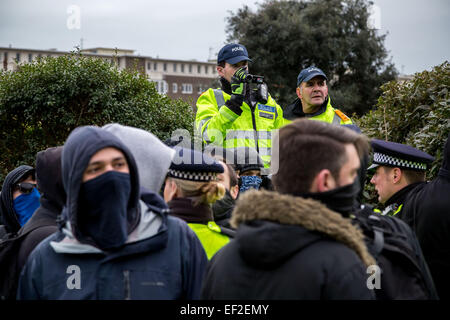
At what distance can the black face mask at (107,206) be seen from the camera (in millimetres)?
2486

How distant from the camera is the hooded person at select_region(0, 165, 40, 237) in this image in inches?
170

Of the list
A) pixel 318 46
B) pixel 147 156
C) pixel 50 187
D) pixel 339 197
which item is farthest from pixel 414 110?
pixel 318 46

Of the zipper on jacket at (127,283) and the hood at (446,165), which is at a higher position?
the hood at (446,165)

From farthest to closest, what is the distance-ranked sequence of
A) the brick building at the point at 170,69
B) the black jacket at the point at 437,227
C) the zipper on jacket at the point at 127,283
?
the brick building at the point at 170,69 < the black jacket at the point at 437,227 < the zipper on jacket at the point at 127,283

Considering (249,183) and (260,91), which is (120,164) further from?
(260,91)

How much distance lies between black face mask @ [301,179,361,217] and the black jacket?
1.45 meters

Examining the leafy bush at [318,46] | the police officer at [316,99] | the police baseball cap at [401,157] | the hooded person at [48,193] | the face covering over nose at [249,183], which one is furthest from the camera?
the leafy bush at [318,46]

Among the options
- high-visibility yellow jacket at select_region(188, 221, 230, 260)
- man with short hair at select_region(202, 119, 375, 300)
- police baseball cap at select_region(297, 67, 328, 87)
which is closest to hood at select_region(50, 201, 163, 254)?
man with short hair at select_region(202, 119, 375, 300)

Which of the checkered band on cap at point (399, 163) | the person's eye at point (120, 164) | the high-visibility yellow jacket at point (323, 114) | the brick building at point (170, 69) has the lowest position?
the checkered band on cap at point (399, 163)

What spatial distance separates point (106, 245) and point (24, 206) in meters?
2.20

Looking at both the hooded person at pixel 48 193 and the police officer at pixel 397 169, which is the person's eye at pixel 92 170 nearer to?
the hooded person at pixel 48 193

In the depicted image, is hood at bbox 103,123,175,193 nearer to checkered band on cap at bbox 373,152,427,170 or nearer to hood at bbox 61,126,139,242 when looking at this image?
hood at bbox 61,126,139,242

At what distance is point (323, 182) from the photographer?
7.09 ft

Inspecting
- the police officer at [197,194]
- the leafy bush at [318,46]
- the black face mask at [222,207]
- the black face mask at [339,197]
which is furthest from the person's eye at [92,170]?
the leafy bush at [318,46]
